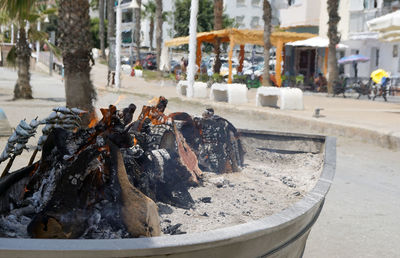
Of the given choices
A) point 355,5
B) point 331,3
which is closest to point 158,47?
point 355,5

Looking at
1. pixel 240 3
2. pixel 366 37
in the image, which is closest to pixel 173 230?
pixel 366 37

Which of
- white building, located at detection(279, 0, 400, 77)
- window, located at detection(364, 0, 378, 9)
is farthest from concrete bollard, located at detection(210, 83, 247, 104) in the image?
window, located at detection(364, 0, 378, 9)

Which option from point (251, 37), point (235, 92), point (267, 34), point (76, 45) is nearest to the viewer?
point (76, 45)

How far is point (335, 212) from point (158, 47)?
3519 cm

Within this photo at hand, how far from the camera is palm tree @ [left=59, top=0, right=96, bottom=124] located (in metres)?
9.70

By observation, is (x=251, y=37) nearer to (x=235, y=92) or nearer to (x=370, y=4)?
(x=235, y=92)

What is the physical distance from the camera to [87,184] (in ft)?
9.37

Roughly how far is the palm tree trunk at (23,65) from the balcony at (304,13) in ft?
85.2

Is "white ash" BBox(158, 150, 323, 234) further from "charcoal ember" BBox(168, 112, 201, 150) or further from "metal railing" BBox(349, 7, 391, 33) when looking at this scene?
"metal railing" BBox(349, 7, 391, 33)

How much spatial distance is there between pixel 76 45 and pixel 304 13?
3321 cm

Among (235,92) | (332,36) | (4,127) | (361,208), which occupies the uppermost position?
(332,36)

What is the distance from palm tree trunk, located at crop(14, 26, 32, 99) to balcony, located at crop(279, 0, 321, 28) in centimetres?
2598

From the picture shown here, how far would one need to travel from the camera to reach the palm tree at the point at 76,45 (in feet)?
31.8

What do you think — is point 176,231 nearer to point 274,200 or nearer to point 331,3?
point 274,200
